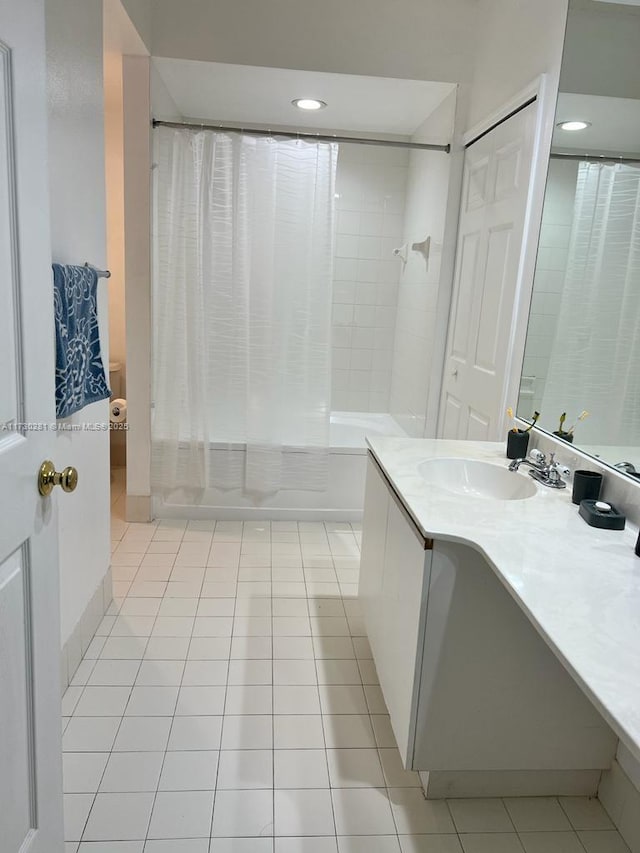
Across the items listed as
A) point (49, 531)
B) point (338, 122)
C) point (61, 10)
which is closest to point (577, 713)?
point (49, 531)

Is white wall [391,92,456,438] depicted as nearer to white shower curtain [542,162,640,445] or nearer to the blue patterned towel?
white shower curtain [542,162,640,445]

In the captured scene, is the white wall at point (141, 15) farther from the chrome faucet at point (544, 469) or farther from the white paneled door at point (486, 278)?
the chrome faucet at point (544, 469)

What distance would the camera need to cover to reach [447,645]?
147cm

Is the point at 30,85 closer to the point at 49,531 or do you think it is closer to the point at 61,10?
the point at 49,531

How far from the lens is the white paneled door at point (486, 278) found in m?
2.29

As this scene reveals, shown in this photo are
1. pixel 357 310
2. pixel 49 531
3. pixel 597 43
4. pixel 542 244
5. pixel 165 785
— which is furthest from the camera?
pixel 357 310

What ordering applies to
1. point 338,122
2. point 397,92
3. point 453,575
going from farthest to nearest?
point 338,122
point 397,92
point 453,575

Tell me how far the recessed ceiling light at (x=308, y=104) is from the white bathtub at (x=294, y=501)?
192 cm

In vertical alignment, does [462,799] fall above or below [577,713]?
below

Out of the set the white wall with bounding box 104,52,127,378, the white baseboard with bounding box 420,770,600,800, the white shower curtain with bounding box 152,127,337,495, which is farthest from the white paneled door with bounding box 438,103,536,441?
the white wall with bounding box 104,52,127,378

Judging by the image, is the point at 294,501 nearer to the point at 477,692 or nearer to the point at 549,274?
the point at 549,274

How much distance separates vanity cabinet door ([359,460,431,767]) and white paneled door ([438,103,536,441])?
725 mm

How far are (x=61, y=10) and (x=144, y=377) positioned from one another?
1.75 m

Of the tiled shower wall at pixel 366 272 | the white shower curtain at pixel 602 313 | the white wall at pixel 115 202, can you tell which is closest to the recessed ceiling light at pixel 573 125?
the white shower curtain at pixel 602 313
